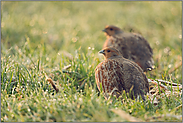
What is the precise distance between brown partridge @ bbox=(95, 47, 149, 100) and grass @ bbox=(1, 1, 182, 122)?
226mm

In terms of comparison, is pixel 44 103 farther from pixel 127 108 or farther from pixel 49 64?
pixel 49 64

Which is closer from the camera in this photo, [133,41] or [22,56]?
[22,56]

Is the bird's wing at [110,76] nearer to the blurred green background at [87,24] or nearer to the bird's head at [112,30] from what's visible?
the blurred green background at [87,24]

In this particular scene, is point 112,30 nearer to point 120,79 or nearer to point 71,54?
point 71,54

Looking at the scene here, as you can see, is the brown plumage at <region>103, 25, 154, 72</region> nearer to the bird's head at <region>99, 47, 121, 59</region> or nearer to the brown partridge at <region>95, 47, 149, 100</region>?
the bird's head at <region>99, 47, 121, 59</region>

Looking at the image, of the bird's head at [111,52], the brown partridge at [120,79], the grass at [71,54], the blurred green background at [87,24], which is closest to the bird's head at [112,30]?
the grass at [71,54]

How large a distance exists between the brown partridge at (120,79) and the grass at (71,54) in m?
0.23

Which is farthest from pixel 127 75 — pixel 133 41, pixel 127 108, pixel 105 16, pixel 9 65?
pixel 105 16

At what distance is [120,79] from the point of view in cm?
306

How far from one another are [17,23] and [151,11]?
18.8 feet

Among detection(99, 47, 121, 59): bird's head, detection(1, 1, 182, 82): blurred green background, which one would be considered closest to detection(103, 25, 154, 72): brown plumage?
detection(1, 1, 182, 82): blurred green background

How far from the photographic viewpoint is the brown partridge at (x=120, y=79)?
299 cm

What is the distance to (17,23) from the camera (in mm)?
6648

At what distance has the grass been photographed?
2441 millimetres
